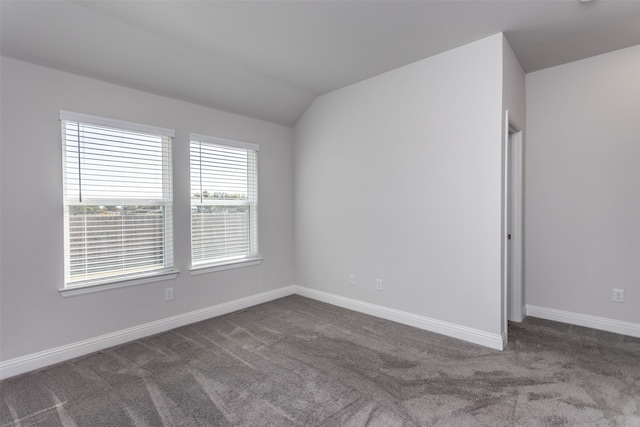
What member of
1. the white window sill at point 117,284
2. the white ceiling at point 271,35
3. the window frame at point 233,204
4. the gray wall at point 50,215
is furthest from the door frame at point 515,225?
the white window sill at point 117,284

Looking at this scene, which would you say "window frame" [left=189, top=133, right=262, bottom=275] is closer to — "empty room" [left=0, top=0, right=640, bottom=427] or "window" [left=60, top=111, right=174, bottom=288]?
"empty room" [left=0, top=0, right=640, bottom=427]

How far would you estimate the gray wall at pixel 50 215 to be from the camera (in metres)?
2.38

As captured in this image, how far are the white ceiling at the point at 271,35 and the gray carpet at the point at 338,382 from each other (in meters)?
2.49

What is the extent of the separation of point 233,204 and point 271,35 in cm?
197

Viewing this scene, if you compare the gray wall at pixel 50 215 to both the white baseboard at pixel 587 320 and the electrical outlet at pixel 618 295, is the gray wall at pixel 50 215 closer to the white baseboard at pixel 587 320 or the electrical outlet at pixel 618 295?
the white baseboard at pixel 587 320

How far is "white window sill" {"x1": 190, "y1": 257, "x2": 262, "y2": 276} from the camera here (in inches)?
138

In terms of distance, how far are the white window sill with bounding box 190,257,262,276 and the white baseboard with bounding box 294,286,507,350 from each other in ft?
2.88

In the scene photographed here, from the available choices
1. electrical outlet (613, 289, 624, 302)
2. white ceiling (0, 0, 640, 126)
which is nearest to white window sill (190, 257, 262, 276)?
white ceiling (0, 0, 640, 126)

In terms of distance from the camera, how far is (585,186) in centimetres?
318

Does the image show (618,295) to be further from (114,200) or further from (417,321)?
(114,200)

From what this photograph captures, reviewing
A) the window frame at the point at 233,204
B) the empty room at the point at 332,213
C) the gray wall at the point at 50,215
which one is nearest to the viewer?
the empty room at the point at 332,213

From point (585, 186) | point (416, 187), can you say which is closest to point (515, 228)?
point (585, 186)

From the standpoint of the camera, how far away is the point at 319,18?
7.98ft

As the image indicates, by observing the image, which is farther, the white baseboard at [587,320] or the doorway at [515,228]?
the doorway at [515,228]
